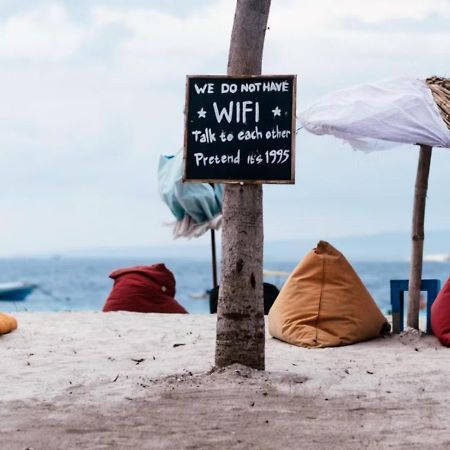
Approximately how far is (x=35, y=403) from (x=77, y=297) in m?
52.5

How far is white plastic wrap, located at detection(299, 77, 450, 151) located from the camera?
7477mm

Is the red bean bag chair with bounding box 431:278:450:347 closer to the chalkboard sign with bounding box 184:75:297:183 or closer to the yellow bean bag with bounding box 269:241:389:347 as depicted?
the yellow bean bag with bounding box 269:241:389:347

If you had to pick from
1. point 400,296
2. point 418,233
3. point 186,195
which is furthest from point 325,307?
point 186,195

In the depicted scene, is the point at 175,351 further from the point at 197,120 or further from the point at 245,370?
the point at 197,120

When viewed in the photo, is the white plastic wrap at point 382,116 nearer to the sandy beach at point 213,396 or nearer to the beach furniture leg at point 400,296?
the beach furniture leg at point 400,296

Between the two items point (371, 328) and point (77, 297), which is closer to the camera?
point (371, 328)

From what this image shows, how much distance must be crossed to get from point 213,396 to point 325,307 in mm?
2383

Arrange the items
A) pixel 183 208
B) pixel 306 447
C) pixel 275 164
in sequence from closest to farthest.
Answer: pixel 306 447, pixel 275 164, pixel 183 208

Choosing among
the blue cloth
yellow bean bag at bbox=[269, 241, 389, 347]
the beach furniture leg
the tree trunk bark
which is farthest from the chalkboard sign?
the blue cloth

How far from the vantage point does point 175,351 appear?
310 inches

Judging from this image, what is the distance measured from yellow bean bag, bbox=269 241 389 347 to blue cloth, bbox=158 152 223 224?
3.16m

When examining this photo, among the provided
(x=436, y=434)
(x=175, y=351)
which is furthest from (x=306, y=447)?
(x=175, y=351)

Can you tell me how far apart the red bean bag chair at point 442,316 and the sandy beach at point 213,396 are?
0.11 metres

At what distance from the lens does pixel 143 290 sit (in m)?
10.6
